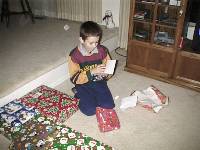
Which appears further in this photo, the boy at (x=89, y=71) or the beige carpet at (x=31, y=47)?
the beige carpet at (x=31, y=47)

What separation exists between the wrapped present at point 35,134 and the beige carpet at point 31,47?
373 mm

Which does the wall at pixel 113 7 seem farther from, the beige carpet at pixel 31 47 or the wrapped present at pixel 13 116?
the wrapped present at pixel 13 116

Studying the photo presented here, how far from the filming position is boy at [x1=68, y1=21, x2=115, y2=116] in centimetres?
205

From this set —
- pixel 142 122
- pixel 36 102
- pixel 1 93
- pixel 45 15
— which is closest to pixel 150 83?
pixel 142 122

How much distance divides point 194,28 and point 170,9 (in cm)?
34

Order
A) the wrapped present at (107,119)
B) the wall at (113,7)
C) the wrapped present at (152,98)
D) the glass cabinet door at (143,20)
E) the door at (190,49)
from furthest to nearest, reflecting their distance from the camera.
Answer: the wall at (113,7), the glass cabinet door at (143,20), the door at (190,49), the wrapped present at (152,98), the wrapped present at (107,119)

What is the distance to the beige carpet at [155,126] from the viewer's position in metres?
1.75

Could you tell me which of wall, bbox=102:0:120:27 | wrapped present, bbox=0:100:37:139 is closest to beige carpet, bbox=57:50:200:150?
wrapped present, bbox=0:100:37:139

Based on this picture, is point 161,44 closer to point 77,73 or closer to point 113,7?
point 77,73

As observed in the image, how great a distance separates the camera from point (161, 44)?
96.9 inches

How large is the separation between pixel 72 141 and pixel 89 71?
27.8 inches

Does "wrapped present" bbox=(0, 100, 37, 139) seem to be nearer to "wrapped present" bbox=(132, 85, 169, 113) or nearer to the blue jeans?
the blue jeans

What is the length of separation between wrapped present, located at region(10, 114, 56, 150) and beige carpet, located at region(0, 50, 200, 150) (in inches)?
5.8

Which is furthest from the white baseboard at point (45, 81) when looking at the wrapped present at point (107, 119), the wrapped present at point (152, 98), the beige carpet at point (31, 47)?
the wrapped present at point (152, 98)
